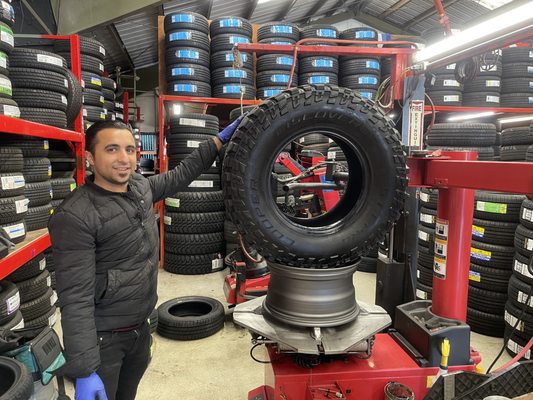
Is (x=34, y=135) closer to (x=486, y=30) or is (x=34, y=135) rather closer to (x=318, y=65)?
(x=486, y=30)

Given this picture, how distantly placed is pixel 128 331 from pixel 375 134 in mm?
1357

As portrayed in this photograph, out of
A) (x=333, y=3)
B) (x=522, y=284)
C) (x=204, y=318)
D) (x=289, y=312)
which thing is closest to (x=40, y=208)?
(x=204, y=318)

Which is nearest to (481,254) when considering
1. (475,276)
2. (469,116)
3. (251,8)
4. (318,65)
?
(475,276)

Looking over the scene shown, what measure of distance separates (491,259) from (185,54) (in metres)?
4.68

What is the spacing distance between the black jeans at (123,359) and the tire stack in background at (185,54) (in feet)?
14.1

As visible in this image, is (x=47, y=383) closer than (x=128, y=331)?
Yes

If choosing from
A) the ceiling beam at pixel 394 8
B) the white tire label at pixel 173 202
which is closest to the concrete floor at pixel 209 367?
the white tire label at pixel 173 202

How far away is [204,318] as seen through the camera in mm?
3244

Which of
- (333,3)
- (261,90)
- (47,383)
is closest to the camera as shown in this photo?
(47,383)

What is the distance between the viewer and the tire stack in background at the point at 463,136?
3957 mm

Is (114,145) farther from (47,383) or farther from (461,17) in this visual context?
(461,17)

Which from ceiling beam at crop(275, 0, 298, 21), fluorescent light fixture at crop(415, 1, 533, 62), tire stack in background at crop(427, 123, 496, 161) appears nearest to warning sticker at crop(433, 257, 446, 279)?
fluorescent light fixture at crop(415, 1, 533, 62)

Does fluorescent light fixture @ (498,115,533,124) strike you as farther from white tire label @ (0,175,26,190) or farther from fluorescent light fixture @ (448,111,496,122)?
white tire label @ (0,175,26,190)

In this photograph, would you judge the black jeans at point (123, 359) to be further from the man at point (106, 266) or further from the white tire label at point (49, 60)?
the white tire label at point (49, 60)
